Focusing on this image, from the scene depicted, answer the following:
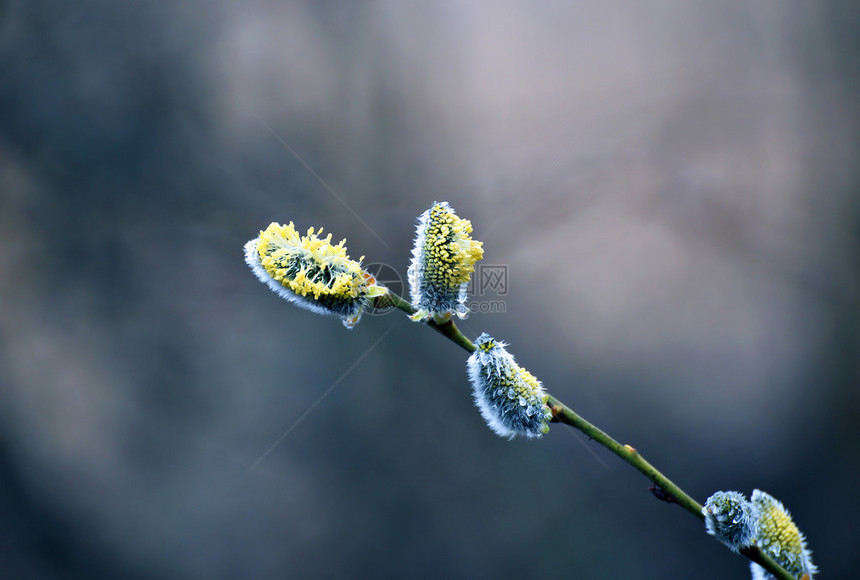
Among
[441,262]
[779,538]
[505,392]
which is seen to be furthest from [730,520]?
[441,262]

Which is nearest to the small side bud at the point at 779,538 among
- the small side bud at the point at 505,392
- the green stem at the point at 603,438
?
the green stem at the point at 603,438

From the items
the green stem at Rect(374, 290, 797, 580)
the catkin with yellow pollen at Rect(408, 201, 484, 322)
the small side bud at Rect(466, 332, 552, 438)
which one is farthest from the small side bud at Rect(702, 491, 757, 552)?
the catkin with yellow pollen at Rect(408, 201, 484, 322)

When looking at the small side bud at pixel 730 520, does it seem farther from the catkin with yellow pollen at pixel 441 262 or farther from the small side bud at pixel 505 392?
the catkin with yellow pollen at pixel 441 262

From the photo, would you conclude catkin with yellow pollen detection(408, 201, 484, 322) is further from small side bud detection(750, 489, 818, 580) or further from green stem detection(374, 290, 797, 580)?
small side bud detection(750, 489, 818, 580)

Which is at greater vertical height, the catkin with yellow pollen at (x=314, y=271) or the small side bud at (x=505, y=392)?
the small side bud at (x=505, y=392)

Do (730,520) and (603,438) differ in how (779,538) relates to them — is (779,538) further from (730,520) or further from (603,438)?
(603,438)
